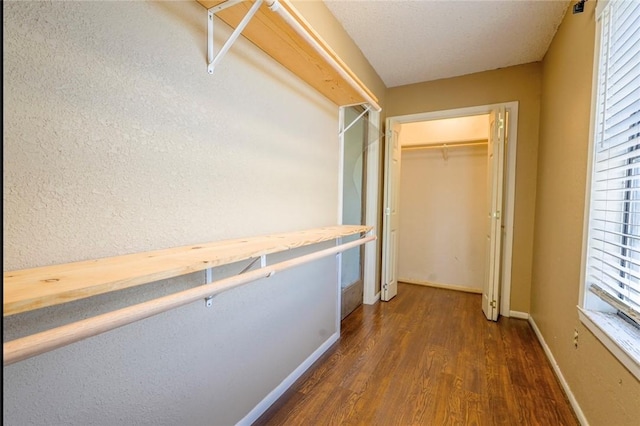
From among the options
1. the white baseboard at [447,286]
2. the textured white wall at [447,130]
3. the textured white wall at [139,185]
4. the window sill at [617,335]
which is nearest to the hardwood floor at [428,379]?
the textured white wall at [139,185]

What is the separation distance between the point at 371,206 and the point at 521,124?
4.94ft

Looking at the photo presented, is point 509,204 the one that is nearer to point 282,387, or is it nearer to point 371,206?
point 371,206

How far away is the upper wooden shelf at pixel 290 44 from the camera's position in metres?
1.07

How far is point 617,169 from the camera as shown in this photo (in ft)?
4.27

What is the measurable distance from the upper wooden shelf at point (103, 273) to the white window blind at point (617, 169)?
1.47 metres

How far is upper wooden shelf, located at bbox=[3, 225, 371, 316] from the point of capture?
1.75 ft

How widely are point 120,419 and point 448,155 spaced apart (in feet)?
12.1

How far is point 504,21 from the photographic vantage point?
2057 mm

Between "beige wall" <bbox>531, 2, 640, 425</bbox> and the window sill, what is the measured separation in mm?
47

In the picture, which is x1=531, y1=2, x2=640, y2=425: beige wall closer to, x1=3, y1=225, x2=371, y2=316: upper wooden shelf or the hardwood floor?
the hardwood floor

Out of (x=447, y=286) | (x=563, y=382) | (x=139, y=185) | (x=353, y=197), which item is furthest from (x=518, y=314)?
(x=139, y=185)

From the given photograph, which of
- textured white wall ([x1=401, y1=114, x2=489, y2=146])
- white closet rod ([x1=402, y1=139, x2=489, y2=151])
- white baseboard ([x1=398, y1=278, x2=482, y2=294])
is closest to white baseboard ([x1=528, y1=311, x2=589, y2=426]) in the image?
white baseboard ([x1=398, y1=278, x2=482, y2=294])

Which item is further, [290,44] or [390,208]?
[390,208]

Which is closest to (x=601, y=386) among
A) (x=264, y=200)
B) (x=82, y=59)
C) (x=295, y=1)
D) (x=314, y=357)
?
(x=314, y=357)
